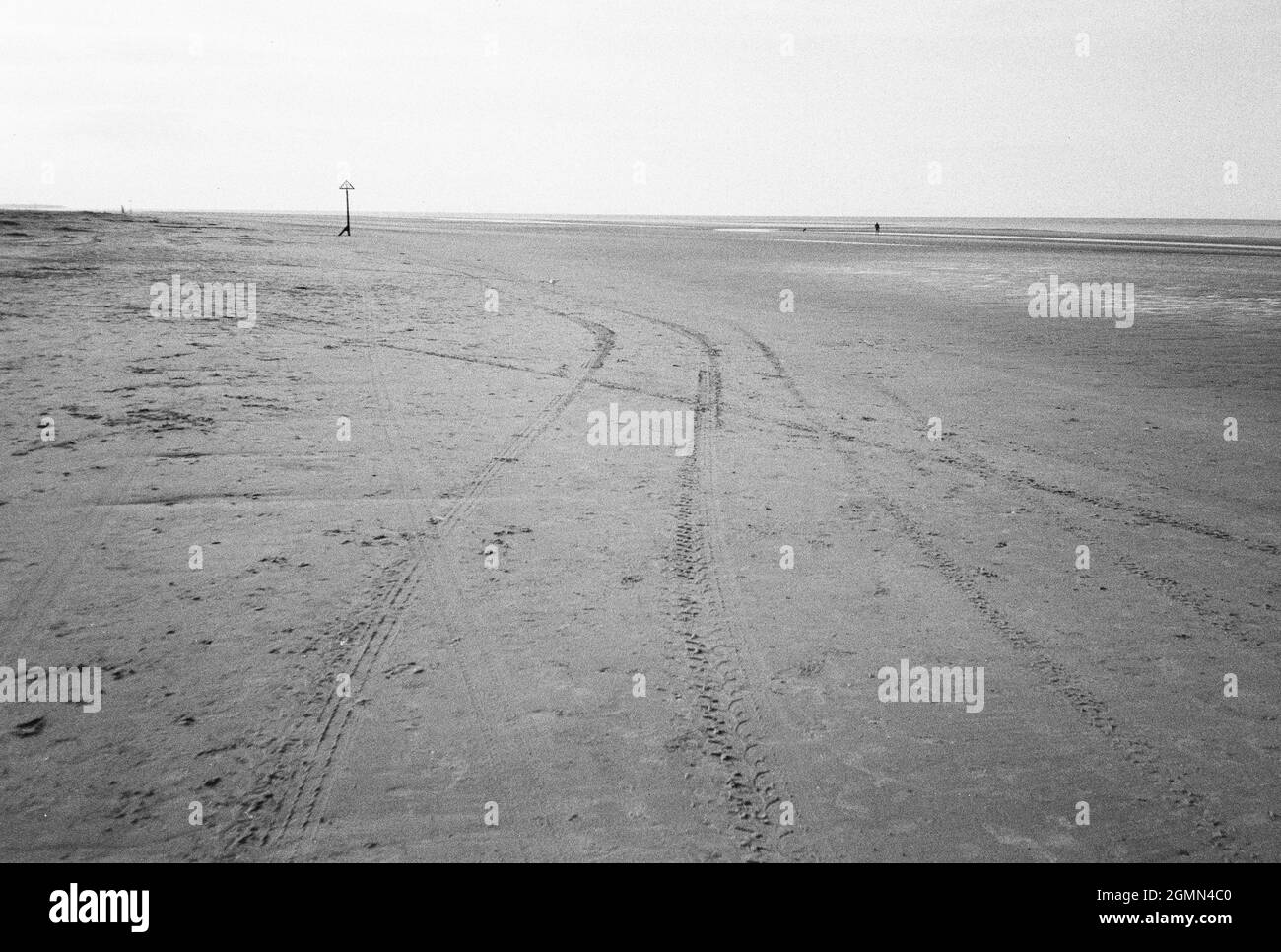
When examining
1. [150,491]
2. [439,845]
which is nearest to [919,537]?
[439,845]

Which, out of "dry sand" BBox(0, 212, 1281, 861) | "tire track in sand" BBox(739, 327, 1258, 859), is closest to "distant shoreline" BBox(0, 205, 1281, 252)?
"dry sand" BBox(0, 212, 1281, 861)

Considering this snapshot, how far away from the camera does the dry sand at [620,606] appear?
308 cm

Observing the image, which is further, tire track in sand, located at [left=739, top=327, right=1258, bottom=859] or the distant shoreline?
the distant shoreline

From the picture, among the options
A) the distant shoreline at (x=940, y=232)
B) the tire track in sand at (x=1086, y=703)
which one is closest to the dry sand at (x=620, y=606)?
the tire track in sand at (x=1086, y=703)

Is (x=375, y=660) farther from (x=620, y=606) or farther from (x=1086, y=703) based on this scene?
(x=1086, y=703)

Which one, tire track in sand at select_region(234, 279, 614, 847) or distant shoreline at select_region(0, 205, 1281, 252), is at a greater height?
distant shoreline at select_region(0, 205, 1281, 252)

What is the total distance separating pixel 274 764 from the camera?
129 inches

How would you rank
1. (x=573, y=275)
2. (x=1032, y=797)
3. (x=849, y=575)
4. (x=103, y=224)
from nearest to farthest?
(x=1032, y=797), (x=849, y=575), (x=573, y=275), (x=103, y=224)

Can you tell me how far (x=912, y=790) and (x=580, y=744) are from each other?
1.37 m

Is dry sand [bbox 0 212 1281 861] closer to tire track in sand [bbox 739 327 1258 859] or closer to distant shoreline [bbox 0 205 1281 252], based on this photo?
tire track in sand [bbox 739 327 1258 859]

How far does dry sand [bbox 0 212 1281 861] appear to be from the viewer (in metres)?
3.08

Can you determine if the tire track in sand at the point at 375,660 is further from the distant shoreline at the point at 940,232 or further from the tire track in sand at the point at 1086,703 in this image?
the distant shoreline at the point at 940,232

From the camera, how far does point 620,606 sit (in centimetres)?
462
